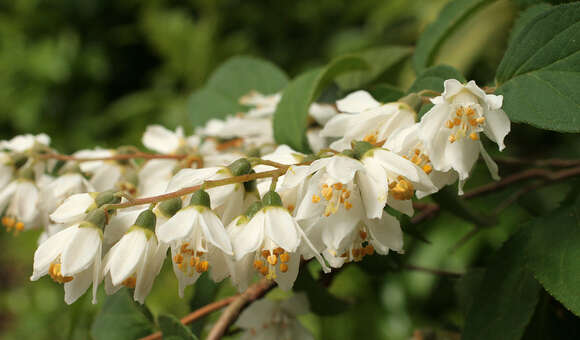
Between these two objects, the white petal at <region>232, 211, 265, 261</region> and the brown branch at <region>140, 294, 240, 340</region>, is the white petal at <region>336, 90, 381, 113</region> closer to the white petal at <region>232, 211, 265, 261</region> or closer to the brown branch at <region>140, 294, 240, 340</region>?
the white petal at <region>232, 211, 265, 261</region>

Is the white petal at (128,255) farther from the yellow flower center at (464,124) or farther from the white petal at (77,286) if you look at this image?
the yellow flower center at (464,124)

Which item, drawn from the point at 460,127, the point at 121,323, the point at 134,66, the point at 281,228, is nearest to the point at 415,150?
the point at 460,127

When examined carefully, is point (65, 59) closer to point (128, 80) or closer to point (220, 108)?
point (128, 80)

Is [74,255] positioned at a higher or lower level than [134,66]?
higher

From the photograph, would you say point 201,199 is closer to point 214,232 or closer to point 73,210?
point 214,232

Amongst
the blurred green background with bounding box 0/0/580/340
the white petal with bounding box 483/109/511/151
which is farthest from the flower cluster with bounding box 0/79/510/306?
the blurred green background with bounding box 0/0/580/340

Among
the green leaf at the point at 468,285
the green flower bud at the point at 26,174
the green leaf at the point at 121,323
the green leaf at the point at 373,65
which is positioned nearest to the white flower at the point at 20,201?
the green flower bud at the point at 26,174

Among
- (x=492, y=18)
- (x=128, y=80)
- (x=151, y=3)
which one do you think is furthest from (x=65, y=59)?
(x=492, y=18)
